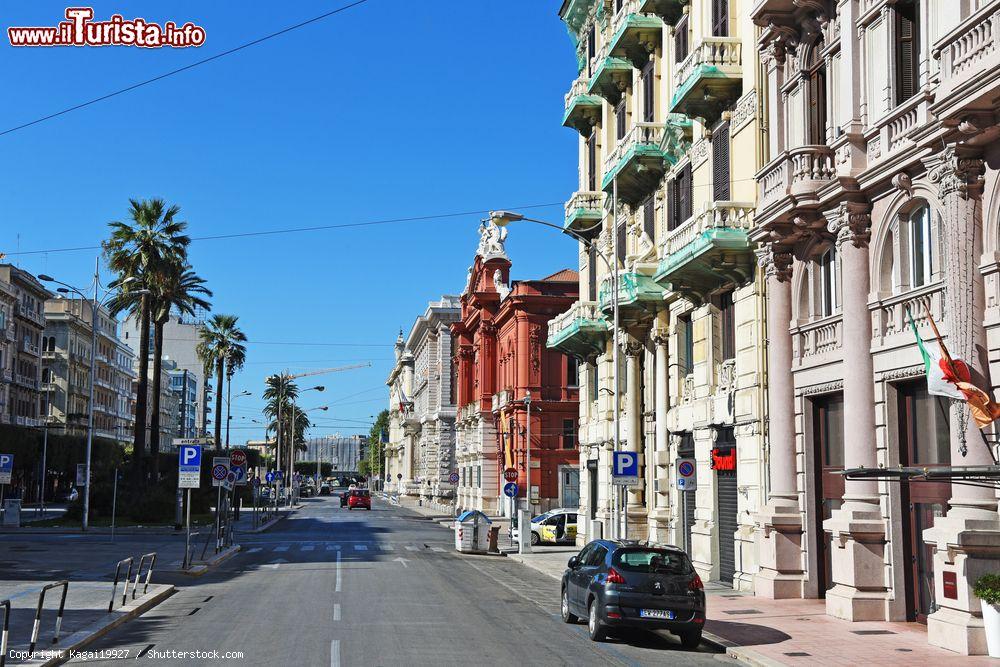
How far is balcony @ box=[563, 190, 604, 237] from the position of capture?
41.9m

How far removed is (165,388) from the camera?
596 feet

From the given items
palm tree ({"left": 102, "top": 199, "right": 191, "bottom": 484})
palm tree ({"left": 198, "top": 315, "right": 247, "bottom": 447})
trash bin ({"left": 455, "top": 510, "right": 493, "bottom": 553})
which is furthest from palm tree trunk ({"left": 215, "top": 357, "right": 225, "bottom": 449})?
trash bin ({"left": 455, "top": 510, "right": 493, "bottom": 553})

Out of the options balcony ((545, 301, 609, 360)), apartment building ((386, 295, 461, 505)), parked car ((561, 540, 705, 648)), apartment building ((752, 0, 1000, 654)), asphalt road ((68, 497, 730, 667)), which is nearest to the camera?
asphalt road ((68, 497, 730, 667))

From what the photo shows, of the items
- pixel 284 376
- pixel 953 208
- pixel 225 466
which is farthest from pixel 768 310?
pixel 284 376

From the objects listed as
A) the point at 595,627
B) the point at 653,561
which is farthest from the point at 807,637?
the point at 595,627

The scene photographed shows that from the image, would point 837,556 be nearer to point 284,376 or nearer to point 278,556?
point 278,556

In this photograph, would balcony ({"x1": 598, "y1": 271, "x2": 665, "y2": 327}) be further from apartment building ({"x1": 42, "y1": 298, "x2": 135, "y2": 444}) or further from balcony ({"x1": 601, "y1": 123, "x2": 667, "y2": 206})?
apartment building ({"x1": 42, "y1": 298, "x2": 135, "y2": 444})

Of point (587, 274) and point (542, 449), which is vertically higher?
point (587, 274)

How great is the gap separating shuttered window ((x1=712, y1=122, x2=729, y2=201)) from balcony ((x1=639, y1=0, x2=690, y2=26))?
16.7ft

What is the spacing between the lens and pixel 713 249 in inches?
1000

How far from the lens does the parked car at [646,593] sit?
1723cm

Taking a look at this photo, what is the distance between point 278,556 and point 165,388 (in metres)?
152

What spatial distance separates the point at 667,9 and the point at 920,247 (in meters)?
15.3

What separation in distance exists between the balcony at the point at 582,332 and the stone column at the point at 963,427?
73.4 feet
